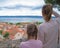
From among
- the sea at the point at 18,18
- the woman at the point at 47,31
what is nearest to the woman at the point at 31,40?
the woman at the point at 47,31

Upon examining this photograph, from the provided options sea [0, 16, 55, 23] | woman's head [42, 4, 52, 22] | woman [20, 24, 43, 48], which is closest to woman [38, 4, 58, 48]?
woman's head [42, 4, 52, 22]

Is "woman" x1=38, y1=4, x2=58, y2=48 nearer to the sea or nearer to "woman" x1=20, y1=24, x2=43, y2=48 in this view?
"woman" x1=20, y1=24, x2=43, y2=48

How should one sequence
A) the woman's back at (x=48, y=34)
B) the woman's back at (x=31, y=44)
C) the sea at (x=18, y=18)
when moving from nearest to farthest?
1. the woman's back at (x=31, y=44)
2. the woman's back at (x=48, y=34)
3. the sea at (x=18, y=18)

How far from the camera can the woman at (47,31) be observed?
1.66 metres

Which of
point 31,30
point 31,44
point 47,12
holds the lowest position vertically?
point 31,44

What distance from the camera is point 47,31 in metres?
1.67

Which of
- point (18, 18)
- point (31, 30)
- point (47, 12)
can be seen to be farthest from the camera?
point (18, 18)

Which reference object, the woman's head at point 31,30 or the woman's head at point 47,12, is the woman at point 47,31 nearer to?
the woman's head at point 47,12

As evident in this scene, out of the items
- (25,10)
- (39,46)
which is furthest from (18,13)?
(39,46)

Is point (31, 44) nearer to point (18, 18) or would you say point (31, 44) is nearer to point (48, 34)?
point (48, 34)

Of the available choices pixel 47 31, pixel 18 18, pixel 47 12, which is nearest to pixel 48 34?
pixel 47 31

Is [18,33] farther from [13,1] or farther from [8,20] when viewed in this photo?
[13,1]

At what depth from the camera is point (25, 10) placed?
2.41 m

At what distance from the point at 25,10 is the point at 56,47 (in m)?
0.85
